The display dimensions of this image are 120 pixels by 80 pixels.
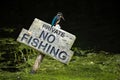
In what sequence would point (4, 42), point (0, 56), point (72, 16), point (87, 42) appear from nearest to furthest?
point (0, 56)
point (4, 42)
point (87, 42)
point (72, 16)

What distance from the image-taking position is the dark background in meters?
8.61

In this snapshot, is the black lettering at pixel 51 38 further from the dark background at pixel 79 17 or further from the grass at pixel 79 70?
the dark background at pixel 79 17

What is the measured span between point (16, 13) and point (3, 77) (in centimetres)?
A: 709

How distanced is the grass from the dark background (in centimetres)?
114

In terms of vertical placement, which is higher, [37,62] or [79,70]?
[79,70]

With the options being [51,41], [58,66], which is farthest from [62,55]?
[58,66]

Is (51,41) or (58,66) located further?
(58,66)

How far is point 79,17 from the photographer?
11648mm

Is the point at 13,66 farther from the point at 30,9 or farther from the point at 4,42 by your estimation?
the point at 30,9

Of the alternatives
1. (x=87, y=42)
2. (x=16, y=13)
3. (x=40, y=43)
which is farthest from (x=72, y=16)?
(x=40, y=43)

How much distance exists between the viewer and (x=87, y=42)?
836 cm

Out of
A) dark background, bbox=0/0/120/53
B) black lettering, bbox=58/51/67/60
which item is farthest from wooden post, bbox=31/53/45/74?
dark background, bbox=0/0/120/53

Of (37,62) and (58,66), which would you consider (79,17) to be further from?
(37,62)

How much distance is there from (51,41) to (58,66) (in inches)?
50.3
